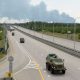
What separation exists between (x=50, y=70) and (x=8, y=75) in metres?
10.7

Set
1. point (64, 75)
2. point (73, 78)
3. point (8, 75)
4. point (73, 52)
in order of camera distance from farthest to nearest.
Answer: point (73, 52) → point (64, 75) → point (73, 78) → point (8, 75)

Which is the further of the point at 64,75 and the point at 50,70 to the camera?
the point at 50,70

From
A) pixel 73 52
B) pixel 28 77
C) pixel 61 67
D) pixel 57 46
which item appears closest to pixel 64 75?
pixel 61 67

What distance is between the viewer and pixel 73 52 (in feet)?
192

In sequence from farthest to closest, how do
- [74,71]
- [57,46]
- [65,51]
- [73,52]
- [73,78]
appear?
[57,46], [65,51], [73,52], [74,71], [73,78]

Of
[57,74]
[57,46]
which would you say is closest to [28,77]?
[57,74]

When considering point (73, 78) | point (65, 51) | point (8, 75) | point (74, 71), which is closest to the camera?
point (8, 75)

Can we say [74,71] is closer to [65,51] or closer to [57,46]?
[65,51]

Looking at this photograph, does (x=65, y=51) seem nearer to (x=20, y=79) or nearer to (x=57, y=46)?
(x=57, y=46)

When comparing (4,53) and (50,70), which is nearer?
(50,70)

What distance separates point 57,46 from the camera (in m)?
76.5

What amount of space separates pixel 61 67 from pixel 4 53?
32.0 meters

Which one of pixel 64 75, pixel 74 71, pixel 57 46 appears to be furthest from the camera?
pixel 57 46

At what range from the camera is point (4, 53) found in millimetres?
66750
